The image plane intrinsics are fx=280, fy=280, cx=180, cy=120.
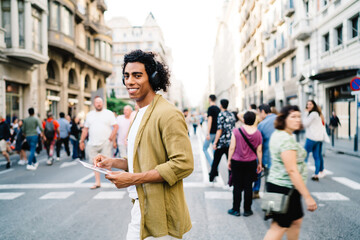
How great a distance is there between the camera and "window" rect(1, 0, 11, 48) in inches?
623

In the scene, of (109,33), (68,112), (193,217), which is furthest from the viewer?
(109,33)

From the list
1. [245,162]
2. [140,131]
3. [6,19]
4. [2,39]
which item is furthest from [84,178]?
[6,19]

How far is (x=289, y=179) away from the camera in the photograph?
2.68m

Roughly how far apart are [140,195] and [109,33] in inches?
1290

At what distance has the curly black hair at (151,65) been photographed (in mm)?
1848

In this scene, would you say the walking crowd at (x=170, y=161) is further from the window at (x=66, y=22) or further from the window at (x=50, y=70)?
the window at (x=66, y=22)

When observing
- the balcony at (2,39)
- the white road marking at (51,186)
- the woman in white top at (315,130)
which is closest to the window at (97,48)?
the balcony at (2,39)

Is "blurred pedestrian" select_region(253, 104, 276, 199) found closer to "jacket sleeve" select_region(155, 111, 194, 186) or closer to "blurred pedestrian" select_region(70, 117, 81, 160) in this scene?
"jacket sleeve" select_region(155, 111, 194, 186)

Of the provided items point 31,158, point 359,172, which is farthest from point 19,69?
point 359,172

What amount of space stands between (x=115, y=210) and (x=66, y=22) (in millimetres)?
21084

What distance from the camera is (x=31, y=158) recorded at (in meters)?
8.92

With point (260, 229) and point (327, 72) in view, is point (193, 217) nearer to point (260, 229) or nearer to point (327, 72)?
point (260, 229)

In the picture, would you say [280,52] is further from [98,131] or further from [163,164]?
[163,164]

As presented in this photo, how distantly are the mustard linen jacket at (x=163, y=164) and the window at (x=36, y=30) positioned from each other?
18.3 meters
